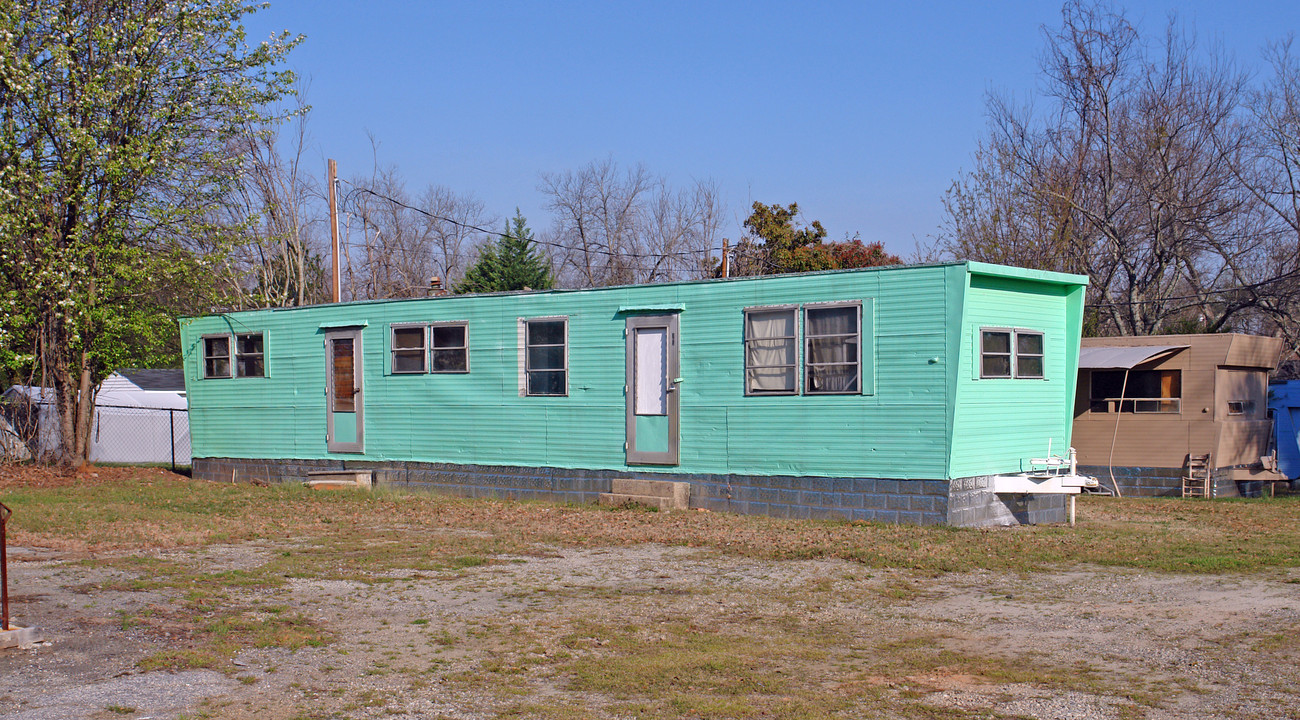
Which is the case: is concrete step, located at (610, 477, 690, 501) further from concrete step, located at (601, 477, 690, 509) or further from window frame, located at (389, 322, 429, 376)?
window frame, located at (389, 322, 429, 376)

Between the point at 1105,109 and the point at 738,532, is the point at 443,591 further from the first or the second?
the point at 1105,109

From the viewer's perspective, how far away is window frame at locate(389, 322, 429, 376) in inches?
659

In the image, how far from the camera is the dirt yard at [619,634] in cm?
564

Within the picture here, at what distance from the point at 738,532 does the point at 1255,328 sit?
103ft

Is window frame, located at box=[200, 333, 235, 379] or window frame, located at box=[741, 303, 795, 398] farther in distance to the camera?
window frame, located at box=[200, 333, 235, 379]

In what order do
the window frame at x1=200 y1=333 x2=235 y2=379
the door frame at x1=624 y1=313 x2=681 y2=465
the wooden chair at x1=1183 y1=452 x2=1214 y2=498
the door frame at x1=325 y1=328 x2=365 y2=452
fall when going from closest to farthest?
the door frame at x1=624 y1=313 x2=681 y2=465 < the wooden chair at x1=1183 y1=452 x2=1214 y2=498 < the door frame at x1=325 y1=328 x2=365 y2=452 < the window frame at x1=200 y1=333 x2=235 y2=379

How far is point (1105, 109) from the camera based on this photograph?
2708 centimetres

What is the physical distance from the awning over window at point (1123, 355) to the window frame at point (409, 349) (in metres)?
10.2

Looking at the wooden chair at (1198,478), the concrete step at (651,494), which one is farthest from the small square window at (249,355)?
the wooden chair at (1198,478)

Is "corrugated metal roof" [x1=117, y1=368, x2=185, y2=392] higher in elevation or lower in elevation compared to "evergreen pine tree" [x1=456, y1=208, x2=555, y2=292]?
lower

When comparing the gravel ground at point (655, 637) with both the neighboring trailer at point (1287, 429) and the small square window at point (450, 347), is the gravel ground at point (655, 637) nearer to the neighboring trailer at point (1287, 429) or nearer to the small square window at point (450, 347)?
the small square window at point (450, 347)

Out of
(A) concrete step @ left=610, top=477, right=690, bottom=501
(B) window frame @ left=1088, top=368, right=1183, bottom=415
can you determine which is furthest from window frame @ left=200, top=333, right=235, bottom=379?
(B) window frame @ left=1088, top=368, right=1183, bottom=415

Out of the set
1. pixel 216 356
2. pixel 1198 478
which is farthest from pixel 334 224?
pixel 1198 478

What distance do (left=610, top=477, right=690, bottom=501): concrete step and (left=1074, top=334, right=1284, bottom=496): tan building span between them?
722 cm
